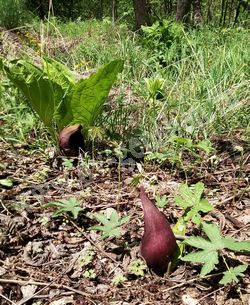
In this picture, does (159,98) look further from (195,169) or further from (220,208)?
(220,208)

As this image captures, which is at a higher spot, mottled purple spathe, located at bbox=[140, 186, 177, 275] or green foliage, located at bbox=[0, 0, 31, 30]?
green foliage, located at bbox=[0, 0, 31, 30]

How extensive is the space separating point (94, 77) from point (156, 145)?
45 centimetres

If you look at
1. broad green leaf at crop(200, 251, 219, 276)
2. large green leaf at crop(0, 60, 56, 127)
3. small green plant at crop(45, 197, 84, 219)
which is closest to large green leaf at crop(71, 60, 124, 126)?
large green leaf at crop(0, 60, 56, 127)

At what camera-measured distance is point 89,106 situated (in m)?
1.71

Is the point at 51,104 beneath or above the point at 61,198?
above

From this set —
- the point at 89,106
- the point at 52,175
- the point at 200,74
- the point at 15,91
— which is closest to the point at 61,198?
the point at 52,175

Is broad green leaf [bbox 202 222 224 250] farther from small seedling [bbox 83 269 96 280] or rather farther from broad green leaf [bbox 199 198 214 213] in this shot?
small seedling [bbox 83 269 96 280]

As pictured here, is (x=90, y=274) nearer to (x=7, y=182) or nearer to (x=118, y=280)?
(x=118, y=280)

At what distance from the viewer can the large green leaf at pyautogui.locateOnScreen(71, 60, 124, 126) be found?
161cm

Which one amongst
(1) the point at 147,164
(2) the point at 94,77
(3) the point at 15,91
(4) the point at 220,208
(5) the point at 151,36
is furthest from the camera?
(5) the point at 151,36

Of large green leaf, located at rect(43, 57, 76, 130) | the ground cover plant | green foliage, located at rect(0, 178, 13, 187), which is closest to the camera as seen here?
the ground cover plant

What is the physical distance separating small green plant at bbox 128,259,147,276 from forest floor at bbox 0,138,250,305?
0.05ft

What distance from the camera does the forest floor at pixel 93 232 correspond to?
110 centimetres

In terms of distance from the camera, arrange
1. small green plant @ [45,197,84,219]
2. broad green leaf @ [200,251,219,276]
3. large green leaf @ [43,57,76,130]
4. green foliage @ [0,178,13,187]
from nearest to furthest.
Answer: broad green leaf @ [200,251,219,276]
small green plant @ [45,197,84,219]
green foliage @ [0,178,13,187]
large green leaf @ [43,57,76,130]
